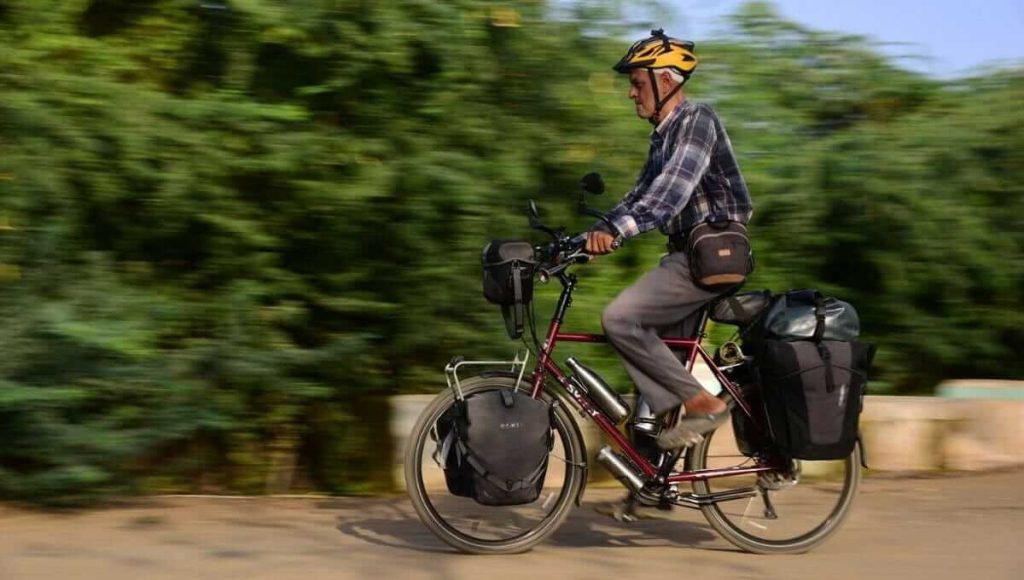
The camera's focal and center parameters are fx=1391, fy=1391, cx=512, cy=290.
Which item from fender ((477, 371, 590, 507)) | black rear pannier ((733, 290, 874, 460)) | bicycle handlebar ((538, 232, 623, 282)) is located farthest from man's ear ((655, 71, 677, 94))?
fender ((477, 371, 590, 507))

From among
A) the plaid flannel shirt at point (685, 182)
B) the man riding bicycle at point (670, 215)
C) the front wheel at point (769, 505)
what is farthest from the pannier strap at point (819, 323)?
the front wheel at point (769, 505)

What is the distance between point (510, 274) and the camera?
5.39 m

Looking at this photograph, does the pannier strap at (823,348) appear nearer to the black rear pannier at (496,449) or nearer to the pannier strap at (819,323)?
the pannier strap at (819,323)

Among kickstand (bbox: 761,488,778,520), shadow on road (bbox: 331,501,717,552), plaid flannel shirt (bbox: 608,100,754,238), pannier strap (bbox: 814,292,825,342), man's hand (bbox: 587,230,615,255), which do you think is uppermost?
plaid flannel shirt (bbox: 608,100,754,238)

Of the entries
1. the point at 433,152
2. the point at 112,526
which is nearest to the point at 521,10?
the point at 433,152

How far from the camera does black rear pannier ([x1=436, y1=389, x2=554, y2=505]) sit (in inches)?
212

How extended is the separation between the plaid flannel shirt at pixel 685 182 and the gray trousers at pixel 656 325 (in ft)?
0.74

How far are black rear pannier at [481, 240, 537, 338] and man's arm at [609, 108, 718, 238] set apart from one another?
0.38 metres

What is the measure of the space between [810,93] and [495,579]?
447cm

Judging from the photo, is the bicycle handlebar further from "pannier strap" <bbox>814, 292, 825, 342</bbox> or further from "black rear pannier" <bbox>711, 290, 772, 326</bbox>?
"pannier strap" <bbox>814, 292, 825, 342</bbox>

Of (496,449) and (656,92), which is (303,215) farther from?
(656,92)

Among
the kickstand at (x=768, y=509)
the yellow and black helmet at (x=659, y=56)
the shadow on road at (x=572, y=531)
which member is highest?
the yellow and black helmet at (x=659, y=56)

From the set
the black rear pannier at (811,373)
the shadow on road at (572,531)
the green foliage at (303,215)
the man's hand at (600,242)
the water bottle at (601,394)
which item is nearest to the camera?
the man's hand at (600,242)

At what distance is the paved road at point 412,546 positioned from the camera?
535cm
